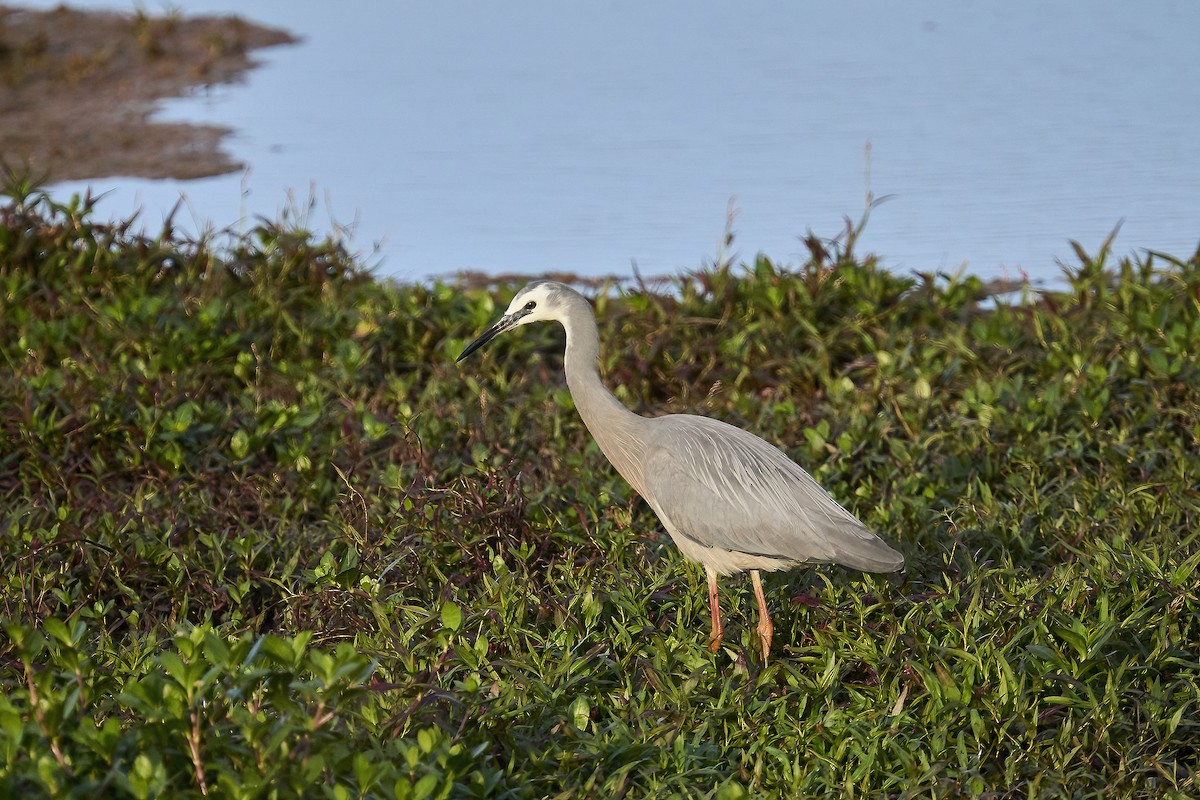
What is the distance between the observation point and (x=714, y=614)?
3.99 m

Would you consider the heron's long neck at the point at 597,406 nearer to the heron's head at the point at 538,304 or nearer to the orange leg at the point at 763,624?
the heron's head at the point at 538,304

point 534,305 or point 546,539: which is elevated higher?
point 534,305

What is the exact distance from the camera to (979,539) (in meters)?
4.46

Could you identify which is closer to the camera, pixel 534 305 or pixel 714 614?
pixel 714 614

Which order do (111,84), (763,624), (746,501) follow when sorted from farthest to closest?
1. (111,84)
2. (746,501)
3. (763,624)

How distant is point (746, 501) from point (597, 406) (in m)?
0.63

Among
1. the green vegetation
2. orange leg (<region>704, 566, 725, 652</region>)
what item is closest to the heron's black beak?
the green vegetation

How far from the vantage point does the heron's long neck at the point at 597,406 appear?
438 cm

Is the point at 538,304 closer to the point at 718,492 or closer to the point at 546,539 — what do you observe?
the point at 546,539

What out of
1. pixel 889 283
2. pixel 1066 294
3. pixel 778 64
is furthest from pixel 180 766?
pixel 778 64

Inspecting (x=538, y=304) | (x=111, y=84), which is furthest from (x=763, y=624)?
(x=111, y=84)

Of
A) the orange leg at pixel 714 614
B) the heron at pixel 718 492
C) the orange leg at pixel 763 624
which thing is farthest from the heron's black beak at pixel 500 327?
the orange leg at pixel 763 624

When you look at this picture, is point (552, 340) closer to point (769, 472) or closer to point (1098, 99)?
point (769, 472)

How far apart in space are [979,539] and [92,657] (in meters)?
2.61
